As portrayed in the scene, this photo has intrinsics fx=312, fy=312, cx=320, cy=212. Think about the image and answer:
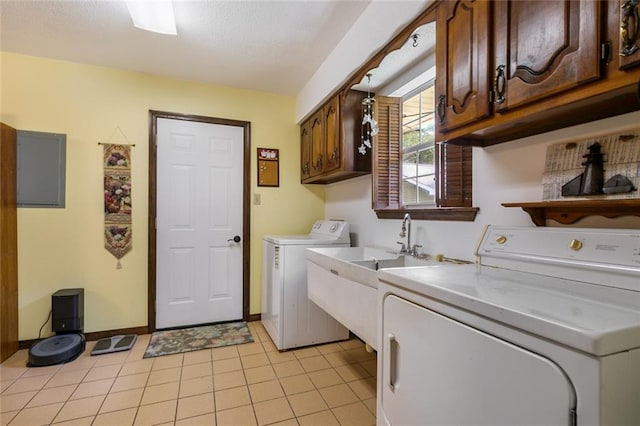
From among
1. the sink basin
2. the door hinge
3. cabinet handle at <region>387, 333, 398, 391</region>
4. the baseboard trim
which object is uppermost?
the door hinge

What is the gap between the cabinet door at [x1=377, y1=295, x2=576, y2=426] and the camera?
2.14 feet

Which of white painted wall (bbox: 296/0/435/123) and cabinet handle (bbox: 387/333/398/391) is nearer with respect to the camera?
cabinet handle (bbox: 387/333/398/391)

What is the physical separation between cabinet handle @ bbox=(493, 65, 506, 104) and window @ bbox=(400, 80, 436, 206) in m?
0.96

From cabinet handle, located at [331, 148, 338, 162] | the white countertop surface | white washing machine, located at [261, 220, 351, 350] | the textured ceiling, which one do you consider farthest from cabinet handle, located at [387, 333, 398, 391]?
the textured ceiling

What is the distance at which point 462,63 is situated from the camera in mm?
1305

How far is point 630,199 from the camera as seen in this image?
3.12 feet

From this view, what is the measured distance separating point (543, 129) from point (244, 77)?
8.55 feet

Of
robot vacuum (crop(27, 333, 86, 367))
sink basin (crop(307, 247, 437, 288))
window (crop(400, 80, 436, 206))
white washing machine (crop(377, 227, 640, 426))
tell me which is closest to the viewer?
white washing machine (crop(377, 227, 640, 426))

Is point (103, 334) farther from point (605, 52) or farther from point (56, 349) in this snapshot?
point (605, 52)

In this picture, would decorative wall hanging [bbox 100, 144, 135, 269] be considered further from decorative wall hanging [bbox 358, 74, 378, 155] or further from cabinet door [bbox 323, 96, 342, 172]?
decorative wall hanging [bbox 358, 74, 378, 155]

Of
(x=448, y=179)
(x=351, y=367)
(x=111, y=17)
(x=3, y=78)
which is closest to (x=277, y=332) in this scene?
(x=351, y=367)

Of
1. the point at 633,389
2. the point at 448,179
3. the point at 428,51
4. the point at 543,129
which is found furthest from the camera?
the point at 428,51

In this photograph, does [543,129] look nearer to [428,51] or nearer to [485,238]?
[485,238]

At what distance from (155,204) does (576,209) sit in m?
3.12
